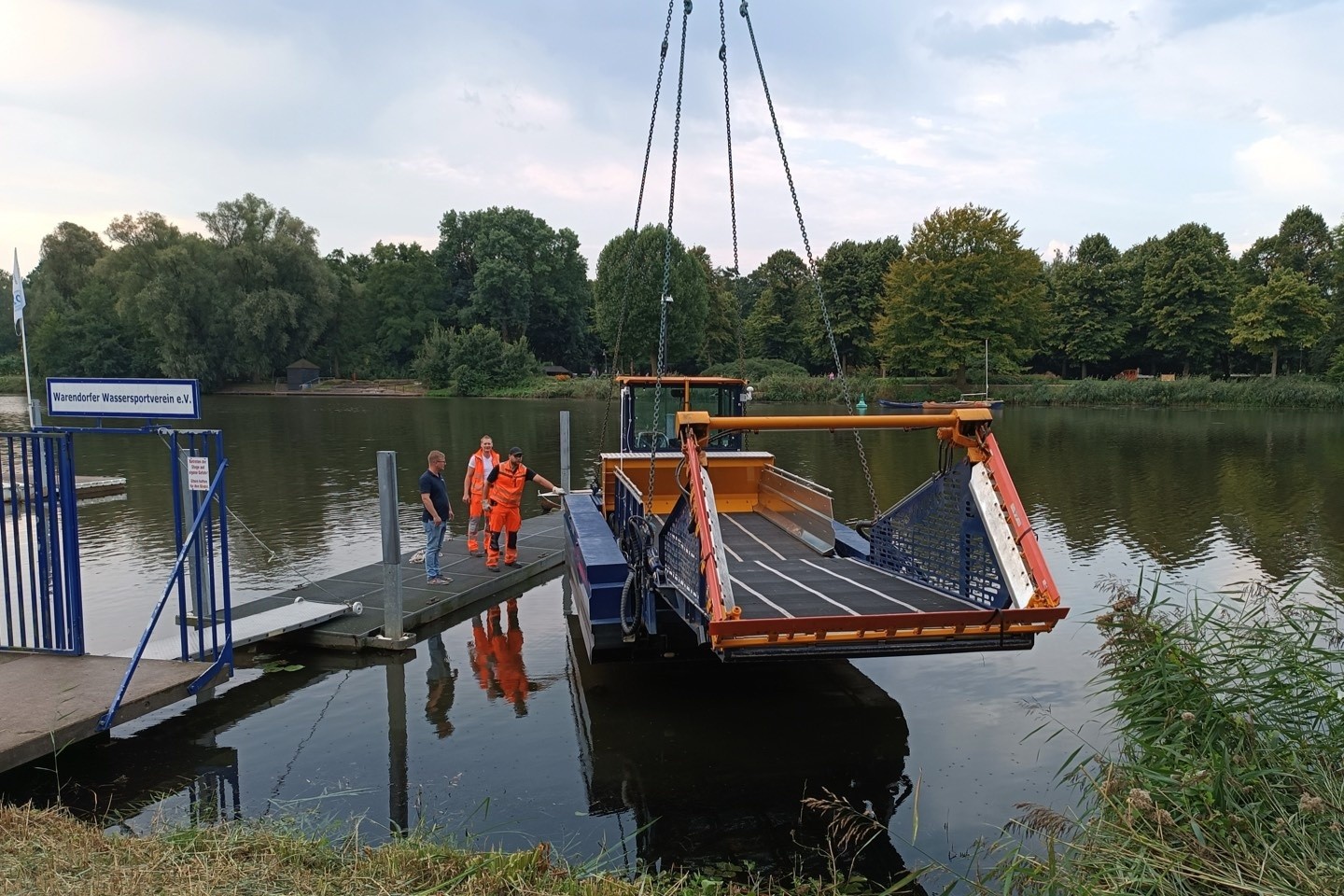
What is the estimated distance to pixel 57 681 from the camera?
20.7 ft

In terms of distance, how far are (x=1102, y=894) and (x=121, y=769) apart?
247 inches

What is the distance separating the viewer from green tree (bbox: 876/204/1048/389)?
57219 mm

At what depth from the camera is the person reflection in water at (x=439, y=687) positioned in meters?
7.19

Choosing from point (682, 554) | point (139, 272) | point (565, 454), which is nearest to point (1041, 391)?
point (565, 454)

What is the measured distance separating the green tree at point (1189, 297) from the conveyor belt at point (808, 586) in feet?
206

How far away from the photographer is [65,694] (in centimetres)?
607

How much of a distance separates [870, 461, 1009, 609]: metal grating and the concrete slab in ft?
18.3

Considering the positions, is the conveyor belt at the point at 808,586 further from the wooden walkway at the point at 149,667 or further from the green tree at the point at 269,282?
the green tree at the point at 269,282

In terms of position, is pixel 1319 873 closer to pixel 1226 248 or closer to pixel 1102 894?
pixel 1102 894

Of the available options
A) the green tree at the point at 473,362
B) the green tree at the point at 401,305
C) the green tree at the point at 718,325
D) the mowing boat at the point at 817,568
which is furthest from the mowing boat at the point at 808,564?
the green tree at the point at 401,305

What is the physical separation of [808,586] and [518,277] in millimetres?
75692

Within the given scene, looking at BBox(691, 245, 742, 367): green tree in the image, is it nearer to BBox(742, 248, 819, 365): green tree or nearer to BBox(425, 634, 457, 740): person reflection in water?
BBox(742, 248, 819, 365): green tree

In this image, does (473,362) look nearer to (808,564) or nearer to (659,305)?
(659,305)

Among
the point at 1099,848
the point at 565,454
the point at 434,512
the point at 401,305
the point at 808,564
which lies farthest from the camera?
the point at 401,305
